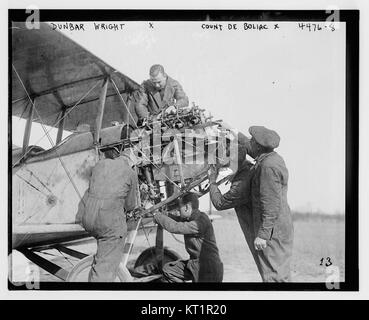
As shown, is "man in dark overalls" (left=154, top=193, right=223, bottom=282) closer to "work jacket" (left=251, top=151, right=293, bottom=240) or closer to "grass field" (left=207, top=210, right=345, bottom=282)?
"grass field" (left=207, top=210, right=345, bottom=282)

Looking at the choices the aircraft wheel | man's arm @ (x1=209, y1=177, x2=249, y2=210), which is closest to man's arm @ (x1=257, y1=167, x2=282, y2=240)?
man's arm @ (x1=209, y1=177, x2=249, y2=210)

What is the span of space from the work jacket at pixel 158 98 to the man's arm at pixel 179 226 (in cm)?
71

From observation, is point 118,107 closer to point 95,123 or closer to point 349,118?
point 95,123

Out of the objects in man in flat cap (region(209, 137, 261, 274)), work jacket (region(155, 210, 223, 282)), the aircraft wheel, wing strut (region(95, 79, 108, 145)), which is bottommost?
the aircraft wheel

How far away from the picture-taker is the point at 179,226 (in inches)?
139

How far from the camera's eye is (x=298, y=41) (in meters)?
3.51

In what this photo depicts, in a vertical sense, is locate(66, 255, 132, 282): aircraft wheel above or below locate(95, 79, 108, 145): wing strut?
below

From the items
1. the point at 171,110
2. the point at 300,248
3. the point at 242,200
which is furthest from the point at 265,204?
the point at 171,110

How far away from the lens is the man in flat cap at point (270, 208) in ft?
11.4

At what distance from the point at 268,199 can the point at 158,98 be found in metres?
0.98

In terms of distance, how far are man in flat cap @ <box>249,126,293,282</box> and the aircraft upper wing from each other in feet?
3.02

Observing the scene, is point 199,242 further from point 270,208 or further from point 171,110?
point 171,110

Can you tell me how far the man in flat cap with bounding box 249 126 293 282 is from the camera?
3.46m
